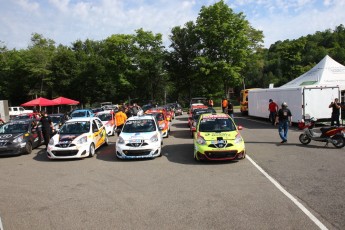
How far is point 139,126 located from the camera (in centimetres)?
1292

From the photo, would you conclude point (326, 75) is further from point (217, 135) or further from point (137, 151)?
point (137, 151)

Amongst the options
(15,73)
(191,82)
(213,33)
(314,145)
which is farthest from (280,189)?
(15,73)

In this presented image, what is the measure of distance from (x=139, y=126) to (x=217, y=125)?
3118mm

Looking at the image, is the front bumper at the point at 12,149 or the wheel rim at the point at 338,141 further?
the front bumper at the point at 12,149

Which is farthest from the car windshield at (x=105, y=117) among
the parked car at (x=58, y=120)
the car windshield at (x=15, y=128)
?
the car windshield at (x=15, y=128)

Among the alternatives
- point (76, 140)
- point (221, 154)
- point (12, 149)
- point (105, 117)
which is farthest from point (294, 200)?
point (105, 117)

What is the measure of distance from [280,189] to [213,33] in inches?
1511

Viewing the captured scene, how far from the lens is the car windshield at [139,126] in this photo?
1263cm

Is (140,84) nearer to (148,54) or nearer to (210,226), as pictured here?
(148,54)

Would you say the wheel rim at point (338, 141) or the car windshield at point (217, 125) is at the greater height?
the car windshield at point (217, 125)

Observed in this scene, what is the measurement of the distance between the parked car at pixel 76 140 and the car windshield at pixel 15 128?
2518mm

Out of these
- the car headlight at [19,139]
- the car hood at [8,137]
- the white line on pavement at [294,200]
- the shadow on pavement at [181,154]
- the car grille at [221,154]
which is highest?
the car hood at [8,137]

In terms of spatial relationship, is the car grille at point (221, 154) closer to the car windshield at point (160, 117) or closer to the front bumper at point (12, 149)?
the front bumper at point (12, 149)

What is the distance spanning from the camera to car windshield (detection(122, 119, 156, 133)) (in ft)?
41.4
